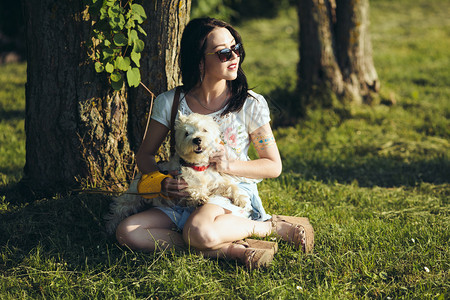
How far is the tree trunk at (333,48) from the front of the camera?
677 cm

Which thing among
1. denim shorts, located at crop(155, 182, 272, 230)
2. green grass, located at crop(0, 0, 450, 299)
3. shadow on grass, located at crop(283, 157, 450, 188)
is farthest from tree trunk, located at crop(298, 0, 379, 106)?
denim shorts, located at crop(155, 182, 272, 230)

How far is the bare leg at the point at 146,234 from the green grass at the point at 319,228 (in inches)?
2.9

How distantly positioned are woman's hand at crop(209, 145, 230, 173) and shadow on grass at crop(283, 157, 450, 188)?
2000mm

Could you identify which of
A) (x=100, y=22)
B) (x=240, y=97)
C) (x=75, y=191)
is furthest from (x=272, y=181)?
(x=100, y=22)

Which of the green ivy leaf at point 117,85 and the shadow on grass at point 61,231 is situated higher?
the green ivy leaf at point 117,85

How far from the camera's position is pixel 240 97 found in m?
3.47

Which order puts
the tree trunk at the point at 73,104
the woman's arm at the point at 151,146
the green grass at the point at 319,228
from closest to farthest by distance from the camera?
the green grass at the point at 319,228
the woman's arm at the point at 151,146
the tree trunk at the point at 73,104

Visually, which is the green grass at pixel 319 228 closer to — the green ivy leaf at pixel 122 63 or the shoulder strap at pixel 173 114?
the shoulder strap at pixel 173 114

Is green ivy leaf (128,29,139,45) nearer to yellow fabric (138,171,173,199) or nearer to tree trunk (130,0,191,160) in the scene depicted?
tree trunk (130,0,191,160)

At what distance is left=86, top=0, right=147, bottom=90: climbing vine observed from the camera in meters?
3.48

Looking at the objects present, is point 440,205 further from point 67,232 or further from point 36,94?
point 36,94

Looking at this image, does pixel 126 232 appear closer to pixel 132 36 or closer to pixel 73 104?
pixel 73 104

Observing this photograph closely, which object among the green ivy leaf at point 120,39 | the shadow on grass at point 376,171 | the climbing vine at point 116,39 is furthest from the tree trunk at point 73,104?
the shadow on grass at point 376,171

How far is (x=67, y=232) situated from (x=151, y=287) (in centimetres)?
111
